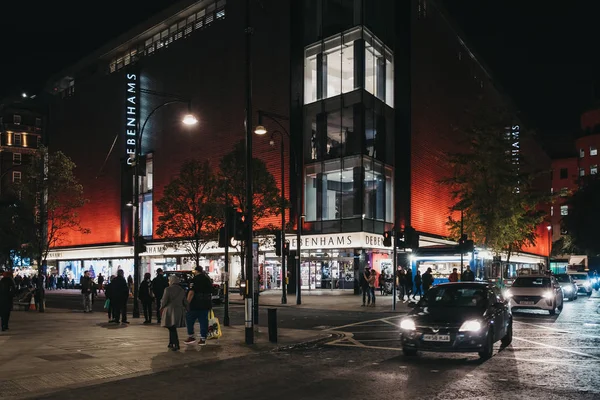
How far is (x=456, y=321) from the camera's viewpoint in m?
11.6

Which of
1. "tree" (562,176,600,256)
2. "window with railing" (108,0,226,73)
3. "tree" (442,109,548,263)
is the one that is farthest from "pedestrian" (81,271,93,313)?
"tree" (562,176,600,256)

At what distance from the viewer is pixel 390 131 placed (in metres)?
45.2

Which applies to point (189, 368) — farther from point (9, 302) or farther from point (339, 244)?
point (339, 244)

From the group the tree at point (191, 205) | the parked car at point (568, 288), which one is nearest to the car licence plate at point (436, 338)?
the parked car at point (568, 288)

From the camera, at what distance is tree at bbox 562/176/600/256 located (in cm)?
6125

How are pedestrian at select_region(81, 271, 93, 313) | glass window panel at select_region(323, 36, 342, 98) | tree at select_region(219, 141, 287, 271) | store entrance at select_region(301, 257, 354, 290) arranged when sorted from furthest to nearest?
glass window panel at select_region(323, 36, 342, 98)
store entrance at select_region(301, 257, 354, 290)
tree at select_region(219, 141, 287, 271)
pedestrian at select_region(81, 271, 93, 313)

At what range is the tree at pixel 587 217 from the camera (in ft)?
201

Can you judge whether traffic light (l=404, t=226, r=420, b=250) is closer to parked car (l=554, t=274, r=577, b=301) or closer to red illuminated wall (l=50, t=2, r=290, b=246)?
parked car (l=554, t=274, r=577, b=301)

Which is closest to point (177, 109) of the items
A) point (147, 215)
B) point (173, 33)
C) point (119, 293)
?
point (173, 33)

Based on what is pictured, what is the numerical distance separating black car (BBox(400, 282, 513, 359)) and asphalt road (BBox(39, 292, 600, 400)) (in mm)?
344

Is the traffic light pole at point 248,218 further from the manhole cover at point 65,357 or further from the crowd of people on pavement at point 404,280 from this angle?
the crowd of people on pavement at point 404,280

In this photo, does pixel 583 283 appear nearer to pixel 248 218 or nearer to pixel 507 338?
pixel 507 338

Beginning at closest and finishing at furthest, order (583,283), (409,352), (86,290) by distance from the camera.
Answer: (409,352) → (86,290) → (583,283)

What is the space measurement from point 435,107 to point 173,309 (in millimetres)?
40707
